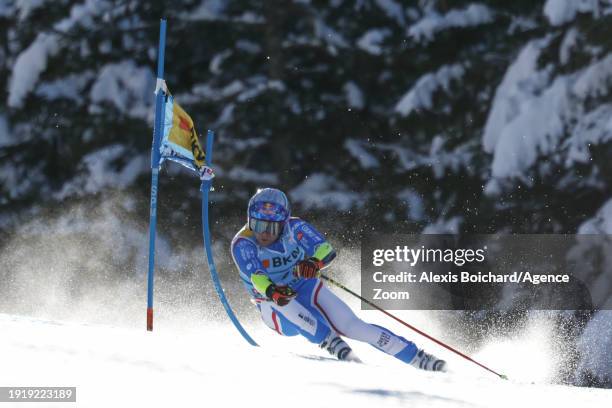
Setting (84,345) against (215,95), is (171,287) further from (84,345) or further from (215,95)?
(84,345)

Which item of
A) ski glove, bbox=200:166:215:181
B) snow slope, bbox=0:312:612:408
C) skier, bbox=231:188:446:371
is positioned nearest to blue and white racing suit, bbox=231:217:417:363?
skier, bbox=231:188:446:371

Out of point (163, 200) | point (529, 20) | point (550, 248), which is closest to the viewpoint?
point (550, 248)

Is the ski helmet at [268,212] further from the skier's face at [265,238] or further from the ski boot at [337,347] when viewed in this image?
the ski boot at [337,347]

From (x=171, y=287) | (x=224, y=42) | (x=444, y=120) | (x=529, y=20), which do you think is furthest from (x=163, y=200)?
(x=529, y=20)

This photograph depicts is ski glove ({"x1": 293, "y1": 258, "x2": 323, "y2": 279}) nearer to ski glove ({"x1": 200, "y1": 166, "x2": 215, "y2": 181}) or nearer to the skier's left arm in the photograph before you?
the skier's left arm

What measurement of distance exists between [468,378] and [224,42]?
12.9 m

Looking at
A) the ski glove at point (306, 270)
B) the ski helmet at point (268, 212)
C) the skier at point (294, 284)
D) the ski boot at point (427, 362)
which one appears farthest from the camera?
the ski helmet at point (268, 212)

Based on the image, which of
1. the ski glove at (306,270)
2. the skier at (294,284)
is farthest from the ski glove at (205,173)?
the ski glove at (306,270)

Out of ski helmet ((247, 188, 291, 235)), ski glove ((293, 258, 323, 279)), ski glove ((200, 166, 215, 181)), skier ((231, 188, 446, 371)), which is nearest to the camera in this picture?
skier ((231, 188, 446, 371))

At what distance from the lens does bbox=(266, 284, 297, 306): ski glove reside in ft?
22.1

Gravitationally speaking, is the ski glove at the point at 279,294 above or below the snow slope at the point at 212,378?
above

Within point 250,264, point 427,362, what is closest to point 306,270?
point 250,264

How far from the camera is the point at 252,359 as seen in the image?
486 cm

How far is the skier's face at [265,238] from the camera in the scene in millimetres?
7258
